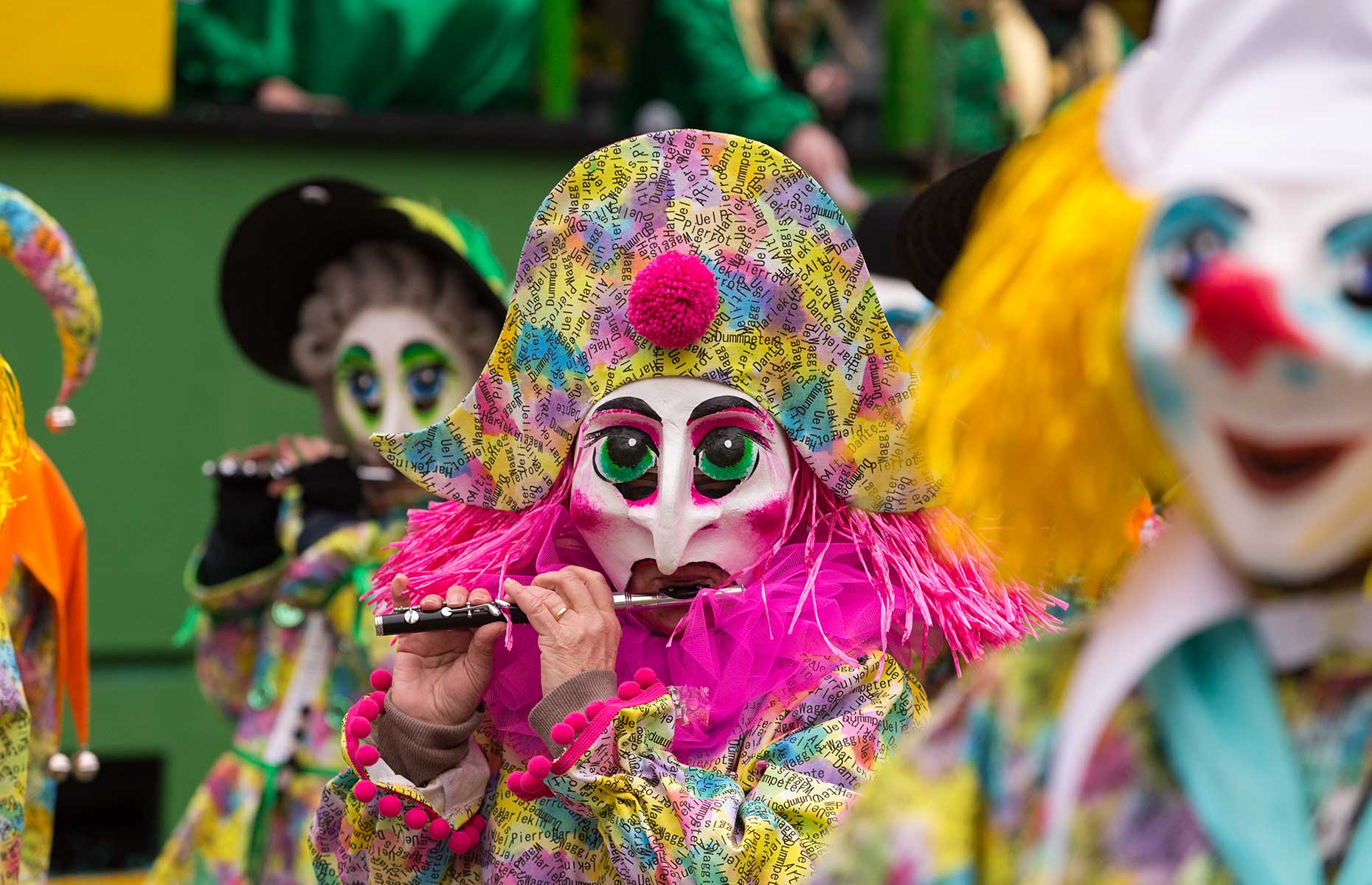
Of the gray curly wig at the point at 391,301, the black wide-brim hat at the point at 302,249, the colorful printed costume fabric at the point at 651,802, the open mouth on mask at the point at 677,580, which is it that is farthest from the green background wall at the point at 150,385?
the open mouth on mask at the point at 677,580

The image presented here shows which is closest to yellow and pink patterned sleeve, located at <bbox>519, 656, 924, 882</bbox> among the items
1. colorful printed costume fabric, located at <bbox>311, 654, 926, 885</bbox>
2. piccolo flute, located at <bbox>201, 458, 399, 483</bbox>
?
colorful printed costume fabric, located at <bbox>311, 654, 926, 885</bbox>

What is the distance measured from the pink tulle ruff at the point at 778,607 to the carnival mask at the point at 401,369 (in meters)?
1.01

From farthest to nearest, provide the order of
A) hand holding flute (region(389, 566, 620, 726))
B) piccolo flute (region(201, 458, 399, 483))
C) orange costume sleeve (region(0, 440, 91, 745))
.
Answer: piccolo flute (region(201, 458, 399, 483)) < orange costume sleeve (region(0, 440, 91, 745)) < hand holding flute (region(389, 566, 620, 726))

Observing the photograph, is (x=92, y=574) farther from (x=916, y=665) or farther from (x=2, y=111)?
(x=916, y=665)

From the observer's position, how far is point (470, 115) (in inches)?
207

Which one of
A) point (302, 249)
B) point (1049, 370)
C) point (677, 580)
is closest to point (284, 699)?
point (302, 249)

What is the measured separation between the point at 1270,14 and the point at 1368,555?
0.37m

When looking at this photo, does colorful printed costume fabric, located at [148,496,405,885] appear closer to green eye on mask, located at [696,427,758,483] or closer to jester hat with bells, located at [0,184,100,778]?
jester hat with bells, located at [0,184,100,778]

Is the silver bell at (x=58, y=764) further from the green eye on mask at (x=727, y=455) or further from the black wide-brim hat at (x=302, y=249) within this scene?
the green eye on mask at (x=727, y=455)

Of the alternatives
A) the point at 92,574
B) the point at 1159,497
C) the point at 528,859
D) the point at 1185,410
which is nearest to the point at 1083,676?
the point at 1185,410

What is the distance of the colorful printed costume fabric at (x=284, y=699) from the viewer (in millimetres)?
3463

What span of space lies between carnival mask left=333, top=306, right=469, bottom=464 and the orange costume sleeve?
25.0 inches

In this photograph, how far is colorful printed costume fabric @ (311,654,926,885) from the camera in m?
2.04

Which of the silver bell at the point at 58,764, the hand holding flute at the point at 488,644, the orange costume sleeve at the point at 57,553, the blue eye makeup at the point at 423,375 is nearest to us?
the hand holding flute at the point at 488,644
